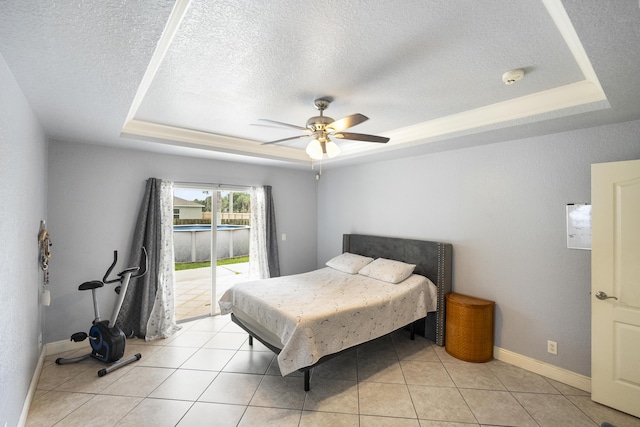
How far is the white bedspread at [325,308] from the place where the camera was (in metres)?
2.35

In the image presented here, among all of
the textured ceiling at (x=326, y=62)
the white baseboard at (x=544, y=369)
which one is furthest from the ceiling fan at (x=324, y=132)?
the white baseboard at (x=544, y=369)

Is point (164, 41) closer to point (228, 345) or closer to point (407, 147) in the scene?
point (407, 147)

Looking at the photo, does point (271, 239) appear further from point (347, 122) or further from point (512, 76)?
point (512, 76)

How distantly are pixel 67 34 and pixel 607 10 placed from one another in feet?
7.92

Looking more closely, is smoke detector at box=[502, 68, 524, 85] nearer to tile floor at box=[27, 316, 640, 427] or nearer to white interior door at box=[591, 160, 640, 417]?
white interior door at box=[591, 160, 640, 417]

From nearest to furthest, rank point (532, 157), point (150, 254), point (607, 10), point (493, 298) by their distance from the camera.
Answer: point (607, 10) → point (532, 157) → point (493, 298) → point (150, 254)

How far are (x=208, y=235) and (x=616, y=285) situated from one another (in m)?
4.79

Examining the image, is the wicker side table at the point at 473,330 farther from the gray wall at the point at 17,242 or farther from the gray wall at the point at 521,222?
the gray wall at the point at 17,242

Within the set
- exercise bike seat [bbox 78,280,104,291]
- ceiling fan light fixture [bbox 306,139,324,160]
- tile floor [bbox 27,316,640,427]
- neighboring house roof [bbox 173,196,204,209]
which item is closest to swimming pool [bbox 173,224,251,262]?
neighboring house roof [bbox 173,196,204,209]

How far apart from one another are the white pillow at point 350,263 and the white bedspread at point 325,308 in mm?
217

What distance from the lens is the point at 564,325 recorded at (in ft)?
8.66

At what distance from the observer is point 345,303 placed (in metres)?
2.74

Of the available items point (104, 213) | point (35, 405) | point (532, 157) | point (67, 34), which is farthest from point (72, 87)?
point (532, 157)

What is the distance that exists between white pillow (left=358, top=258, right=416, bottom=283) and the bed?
1 centimetres
